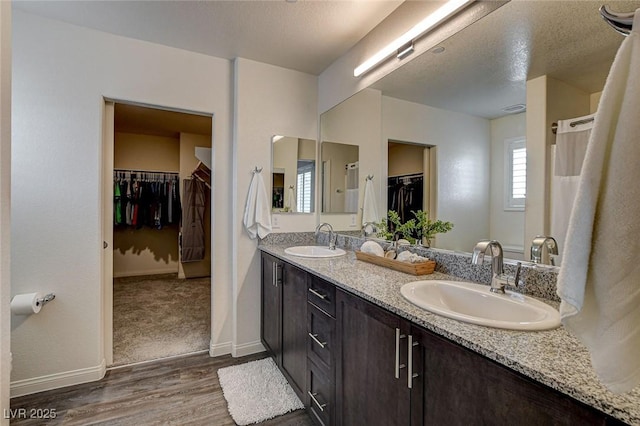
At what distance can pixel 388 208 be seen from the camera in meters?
2.08

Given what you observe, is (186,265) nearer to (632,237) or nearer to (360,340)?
(360,340)

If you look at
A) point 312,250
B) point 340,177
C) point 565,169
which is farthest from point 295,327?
point 565,169

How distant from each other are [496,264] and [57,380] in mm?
2890

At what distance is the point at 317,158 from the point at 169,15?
1.57m

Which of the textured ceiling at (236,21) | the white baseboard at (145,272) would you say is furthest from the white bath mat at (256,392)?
the white baseboard at (145,272)

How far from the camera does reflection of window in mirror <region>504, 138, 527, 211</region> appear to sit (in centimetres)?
129

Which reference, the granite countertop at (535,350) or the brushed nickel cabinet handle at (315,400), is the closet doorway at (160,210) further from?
the granite countertop at (535,350)

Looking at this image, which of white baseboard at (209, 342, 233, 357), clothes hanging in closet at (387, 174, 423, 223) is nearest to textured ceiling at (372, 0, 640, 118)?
clothes hanging in closet at (387, 174, 423, 223)

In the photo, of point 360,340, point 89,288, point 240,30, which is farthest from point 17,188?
point 360,340

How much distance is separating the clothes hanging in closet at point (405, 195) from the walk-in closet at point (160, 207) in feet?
10.2

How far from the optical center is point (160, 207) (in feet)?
16.3

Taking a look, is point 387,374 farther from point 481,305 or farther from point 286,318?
point 286,318

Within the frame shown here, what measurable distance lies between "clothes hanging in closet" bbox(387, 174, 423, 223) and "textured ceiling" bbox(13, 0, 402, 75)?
1.12 metres

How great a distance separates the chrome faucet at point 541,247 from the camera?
1.16 meters
